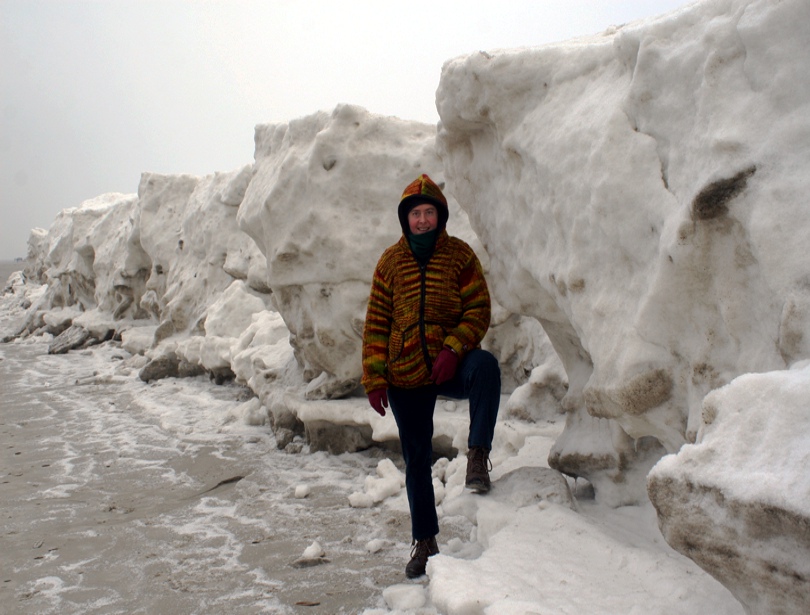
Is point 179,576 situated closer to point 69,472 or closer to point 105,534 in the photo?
point 105,534

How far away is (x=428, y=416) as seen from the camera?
3014 millimetres

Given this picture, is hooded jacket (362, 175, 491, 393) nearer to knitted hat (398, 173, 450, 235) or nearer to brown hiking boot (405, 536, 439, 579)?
knitted hat (398, 173, 450, 235)

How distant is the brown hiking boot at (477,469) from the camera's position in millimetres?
3035

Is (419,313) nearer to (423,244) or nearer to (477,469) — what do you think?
(423,244)

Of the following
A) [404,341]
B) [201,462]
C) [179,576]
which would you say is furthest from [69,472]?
[404,341]

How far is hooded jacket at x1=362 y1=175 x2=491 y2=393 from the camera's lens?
2.94 m

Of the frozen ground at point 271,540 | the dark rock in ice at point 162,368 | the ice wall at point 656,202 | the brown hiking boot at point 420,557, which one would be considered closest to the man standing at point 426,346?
the brown hiking boot at point 420,557

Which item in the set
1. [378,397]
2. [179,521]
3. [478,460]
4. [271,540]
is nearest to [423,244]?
[378,397]

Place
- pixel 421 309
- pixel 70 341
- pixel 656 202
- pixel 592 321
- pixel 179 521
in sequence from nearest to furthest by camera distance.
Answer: pixel 656 202, pixel 592 321, pixel 421 309, pixel 179 521, pixel 70 341

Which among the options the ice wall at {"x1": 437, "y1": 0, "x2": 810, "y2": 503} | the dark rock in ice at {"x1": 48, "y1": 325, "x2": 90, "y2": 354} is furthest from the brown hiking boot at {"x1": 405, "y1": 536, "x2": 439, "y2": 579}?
the dark rock in ice at {"x1": 48, "y1": 325, "x2": 90, "y2": 354}

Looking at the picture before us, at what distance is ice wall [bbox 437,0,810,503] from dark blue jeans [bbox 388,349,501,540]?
417 millimetres

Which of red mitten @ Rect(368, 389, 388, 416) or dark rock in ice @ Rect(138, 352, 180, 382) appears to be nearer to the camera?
red mitten @ Rect(368, 389, 388, 416)

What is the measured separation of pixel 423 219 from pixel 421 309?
39 centimetres

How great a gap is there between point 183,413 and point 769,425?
6321 mm
